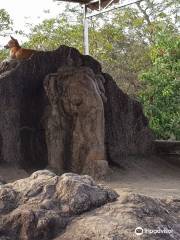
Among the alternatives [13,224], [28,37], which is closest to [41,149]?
[13,224]

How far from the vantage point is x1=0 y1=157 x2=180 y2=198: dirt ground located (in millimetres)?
7406

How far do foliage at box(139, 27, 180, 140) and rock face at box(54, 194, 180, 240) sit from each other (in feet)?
26.7

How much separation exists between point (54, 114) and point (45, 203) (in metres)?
4.62

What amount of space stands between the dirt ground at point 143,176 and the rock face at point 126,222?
2.58 metres

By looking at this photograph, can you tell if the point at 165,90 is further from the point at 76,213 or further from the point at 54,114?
the point at 76,213

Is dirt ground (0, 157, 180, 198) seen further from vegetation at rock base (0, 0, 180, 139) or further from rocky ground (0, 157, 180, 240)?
vegetation at rock base (0, 0, 180, 139)

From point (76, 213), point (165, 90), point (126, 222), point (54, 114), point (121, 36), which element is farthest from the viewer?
point (121, 36)

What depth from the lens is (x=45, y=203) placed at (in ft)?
13.3

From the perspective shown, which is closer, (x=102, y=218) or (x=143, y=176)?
(x=102, y=218)

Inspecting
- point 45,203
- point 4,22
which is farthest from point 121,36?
point 45,203

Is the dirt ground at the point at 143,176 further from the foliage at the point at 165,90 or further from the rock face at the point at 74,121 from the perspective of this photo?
the foliage at the point at 165,90

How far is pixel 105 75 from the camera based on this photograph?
31.6ft

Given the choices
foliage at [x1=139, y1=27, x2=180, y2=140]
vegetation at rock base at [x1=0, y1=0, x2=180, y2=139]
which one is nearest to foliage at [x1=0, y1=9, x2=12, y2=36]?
vegetation at rock base at [x1=0, y1=0, x2=180, y2=139]

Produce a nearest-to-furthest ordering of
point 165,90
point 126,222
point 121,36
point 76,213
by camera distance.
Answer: point 126,222 → point 76,213 → point 165,90 → point 121,36
